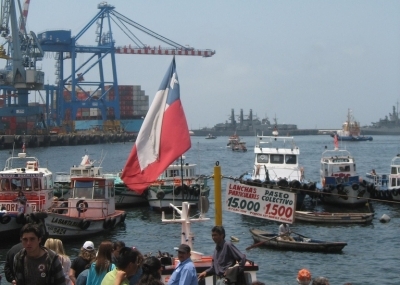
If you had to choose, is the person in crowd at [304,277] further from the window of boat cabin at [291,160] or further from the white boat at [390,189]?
the white boat at [390,189]

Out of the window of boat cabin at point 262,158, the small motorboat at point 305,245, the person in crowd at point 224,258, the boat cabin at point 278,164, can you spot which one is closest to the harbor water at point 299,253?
the small motorboat at point 305,245

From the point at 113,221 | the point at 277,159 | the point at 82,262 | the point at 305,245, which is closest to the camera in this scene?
the point at 82,262

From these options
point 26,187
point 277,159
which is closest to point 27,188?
point 26,187

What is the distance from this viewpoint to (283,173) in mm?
35906

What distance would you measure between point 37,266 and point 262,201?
518 cm

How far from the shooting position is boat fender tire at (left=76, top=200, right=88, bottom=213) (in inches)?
1019

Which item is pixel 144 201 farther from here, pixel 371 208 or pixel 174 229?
pixel 371 208

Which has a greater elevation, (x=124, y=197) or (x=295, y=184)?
(x=295, y=184)

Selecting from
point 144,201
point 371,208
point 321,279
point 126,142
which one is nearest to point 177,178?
point 144,201

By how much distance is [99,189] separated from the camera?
26219 millimetres

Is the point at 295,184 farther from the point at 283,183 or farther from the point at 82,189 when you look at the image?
the point at 82,189

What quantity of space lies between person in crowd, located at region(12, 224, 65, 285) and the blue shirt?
177cm

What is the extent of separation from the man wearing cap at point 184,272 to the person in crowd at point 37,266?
5.82 ft

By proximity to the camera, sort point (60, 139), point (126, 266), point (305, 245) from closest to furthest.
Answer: point (126, 266) < point (305, 245) < point (60, 139)
